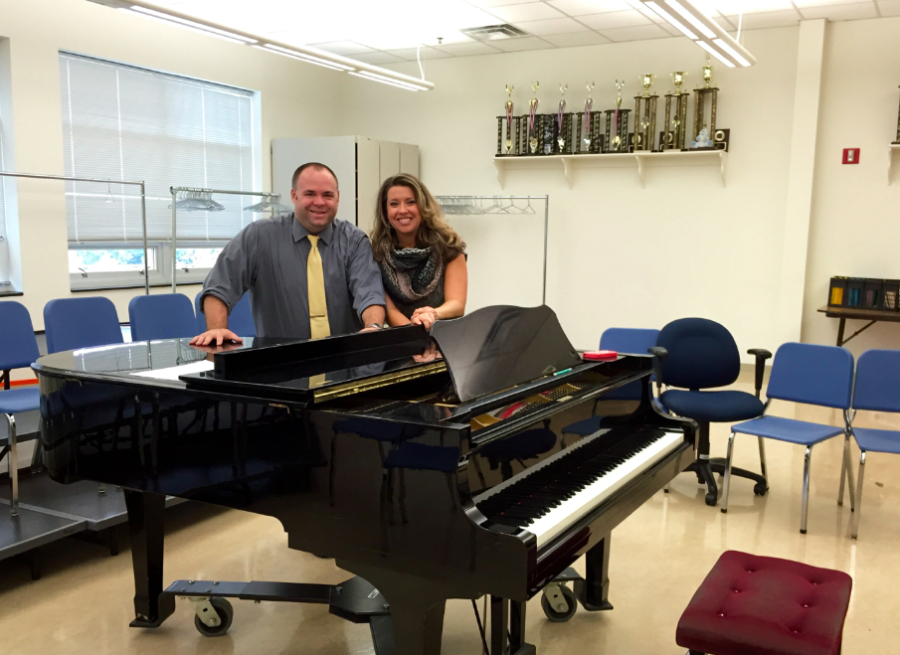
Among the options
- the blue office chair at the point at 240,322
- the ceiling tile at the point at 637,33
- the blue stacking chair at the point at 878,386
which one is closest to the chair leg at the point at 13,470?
the blue office chair at the point at 240,322

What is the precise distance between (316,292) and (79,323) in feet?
6.28

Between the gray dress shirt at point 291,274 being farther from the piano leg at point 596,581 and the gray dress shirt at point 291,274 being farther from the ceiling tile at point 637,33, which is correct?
the ceiling tile at point 637,33

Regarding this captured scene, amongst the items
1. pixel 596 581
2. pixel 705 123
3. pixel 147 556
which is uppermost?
pixel 705 123

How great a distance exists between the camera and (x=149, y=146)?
19.6 feet

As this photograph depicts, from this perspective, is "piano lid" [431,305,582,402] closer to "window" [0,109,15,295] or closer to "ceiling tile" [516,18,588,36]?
"window" [0,109,15,295]

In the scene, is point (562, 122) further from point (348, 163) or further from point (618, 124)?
point (348, 163)

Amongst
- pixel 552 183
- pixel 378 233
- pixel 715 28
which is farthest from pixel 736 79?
pixel 378 233

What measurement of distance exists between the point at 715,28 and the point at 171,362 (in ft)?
10.9

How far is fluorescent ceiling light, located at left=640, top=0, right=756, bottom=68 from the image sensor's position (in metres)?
3.71

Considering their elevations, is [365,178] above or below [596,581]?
above

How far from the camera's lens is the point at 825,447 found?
15.4 ft

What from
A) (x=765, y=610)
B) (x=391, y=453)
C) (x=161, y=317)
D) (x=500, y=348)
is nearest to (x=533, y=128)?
(x=161, y=317)

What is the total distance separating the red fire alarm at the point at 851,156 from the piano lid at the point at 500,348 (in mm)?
4677

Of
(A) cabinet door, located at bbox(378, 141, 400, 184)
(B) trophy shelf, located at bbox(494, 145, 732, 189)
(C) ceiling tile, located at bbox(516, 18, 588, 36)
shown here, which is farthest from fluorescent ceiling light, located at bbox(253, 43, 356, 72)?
(B) trophy shelf, located at bbox(494, 145, 732, 189)
